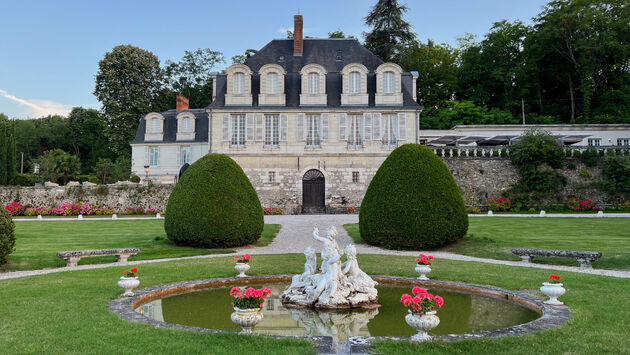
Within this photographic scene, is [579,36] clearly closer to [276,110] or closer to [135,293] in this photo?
[276,110]

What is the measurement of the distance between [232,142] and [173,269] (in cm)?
1872

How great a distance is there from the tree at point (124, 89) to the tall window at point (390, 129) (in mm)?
25215

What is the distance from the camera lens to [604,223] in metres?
20.0

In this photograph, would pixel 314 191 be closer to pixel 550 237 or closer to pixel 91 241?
pixel 550 237

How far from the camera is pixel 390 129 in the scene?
93.7ft

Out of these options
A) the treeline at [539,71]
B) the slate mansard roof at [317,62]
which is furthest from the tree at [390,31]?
the slate mansard roof at [317,62]

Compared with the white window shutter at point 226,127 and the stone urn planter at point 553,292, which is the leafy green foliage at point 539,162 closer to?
the white window shutter at point 226,127

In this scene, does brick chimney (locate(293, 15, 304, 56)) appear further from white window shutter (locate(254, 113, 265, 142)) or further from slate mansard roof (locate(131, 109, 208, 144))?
slate mansard roof (locate(131, 109, 208, 144))

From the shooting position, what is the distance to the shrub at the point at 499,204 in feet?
90.4

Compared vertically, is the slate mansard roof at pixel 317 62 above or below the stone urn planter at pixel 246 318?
above

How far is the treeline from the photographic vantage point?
125ft

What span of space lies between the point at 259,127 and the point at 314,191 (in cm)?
534

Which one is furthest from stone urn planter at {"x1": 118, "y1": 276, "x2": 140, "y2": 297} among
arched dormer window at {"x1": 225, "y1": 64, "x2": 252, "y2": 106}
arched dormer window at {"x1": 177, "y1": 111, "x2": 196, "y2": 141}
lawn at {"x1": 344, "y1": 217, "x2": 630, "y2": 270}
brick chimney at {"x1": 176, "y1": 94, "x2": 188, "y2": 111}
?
brick chimney at {"x1": 176, "y1": 94, "x2": 188, "y2": 111}

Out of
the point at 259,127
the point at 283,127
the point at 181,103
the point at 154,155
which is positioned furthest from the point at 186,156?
the point at 283,127
